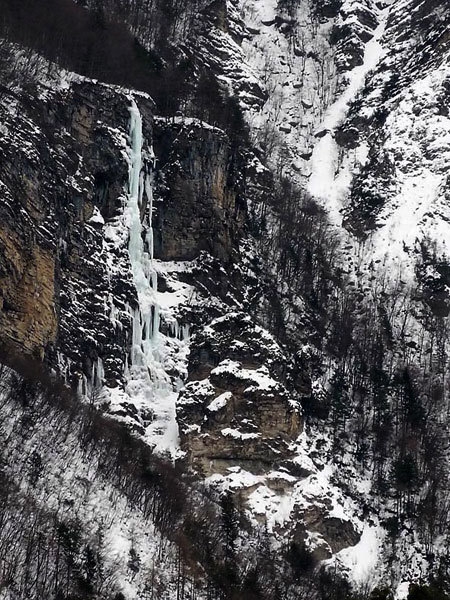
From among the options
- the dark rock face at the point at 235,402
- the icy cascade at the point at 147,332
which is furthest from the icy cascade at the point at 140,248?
the dark rock face at the point at 235,402

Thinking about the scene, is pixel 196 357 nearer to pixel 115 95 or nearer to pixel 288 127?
pixel 115 95

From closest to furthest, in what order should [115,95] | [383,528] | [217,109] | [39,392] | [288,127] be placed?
[39,392]
[383,528]
[115,95]
[217,109]
[288,127]

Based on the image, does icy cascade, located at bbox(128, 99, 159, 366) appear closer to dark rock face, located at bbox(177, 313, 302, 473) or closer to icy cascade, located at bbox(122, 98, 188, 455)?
icy cascade, located at bbox(122, 98, 188, 455)

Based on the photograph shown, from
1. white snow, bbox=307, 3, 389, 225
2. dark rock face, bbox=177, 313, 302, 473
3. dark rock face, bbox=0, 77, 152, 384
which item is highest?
white snow, bbox=307, 3, 389, 225

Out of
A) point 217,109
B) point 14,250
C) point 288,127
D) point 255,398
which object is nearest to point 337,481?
point 255,398

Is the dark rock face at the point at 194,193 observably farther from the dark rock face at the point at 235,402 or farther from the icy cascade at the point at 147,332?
the dark rock face at the point at 235,402

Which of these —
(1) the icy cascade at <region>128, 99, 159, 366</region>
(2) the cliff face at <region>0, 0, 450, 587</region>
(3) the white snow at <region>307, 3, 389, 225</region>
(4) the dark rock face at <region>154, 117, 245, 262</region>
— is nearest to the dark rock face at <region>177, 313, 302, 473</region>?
(2) the cliff face at <region>0, 0, 450, 587</region>
